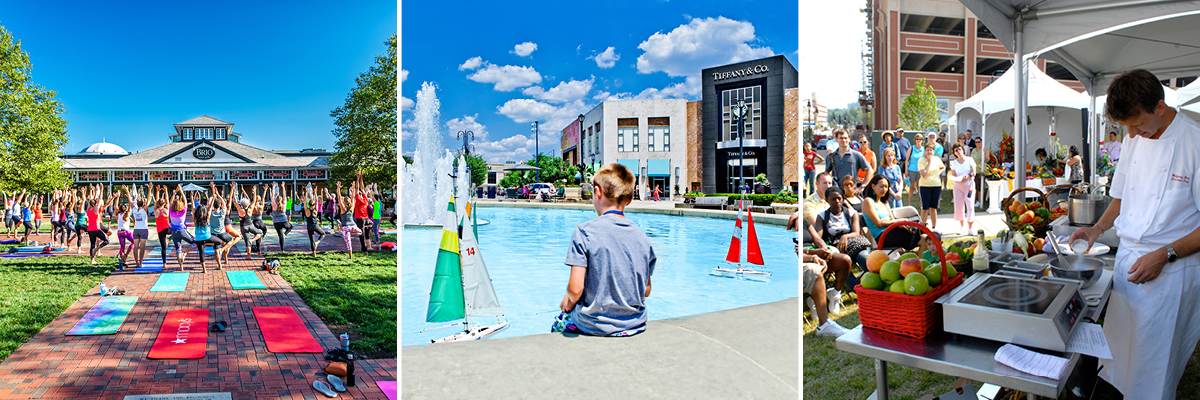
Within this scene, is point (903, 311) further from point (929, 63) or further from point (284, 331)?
point (929, 63)

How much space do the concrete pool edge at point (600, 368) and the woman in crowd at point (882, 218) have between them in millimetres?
1234

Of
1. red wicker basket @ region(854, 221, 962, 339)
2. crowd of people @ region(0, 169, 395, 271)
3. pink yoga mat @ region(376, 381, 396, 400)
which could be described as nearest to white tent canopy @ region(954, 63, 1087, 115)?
red wicker basket @ region(854, 221, 962, 339)

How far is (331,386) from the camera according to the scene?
3527mm

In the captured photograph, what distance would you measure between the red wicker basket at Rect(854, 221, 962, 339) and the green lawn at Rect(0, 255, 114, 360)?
4173mm

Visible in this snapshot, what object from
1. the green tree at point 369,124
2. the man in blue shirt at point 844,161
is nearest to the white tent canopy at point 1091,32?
the man in blue shirt at point 844,161

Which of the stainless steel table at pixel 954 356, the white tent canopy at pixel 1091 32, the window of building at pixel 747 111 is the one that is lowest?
the stainless steel table at pixel 954 356

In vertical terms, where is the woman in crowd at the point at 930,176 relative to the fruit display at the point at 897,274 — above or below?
above

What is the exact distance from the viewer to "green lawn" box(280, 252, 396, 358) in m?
4.12

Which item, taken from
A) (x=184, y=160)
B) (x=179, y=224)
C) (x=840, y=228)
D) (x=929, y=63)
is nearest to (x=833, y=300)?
(x=840, y=228)

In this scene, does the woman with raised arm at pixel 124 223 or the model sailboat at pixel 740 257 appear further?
the model sailboat at pixel 740 257

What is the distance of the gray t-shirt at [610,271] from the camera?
2.15m

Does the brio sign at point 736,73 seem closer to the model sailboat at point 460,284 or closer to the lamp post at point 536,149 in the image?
the lamp post at point 536,149

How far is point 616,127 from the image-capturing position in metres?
4.35

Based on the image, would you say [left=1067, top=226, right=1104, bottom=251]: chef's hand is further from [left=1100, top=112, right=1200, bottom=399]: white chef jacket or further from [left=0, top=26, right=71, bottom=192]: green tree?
[left=0, top=26, right=71, bottom=192]: green tree
